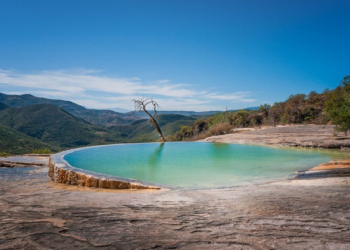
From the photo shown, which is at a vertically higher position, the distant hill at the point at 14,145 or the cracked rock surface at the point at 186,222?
the cracked rock surface at the point at 186,222

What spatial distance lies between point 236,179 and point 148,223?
3266mm

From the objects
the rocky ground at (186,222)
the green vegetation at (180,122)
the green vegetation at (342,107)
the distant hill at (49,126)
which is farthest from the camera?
the distant hill at (49,126)

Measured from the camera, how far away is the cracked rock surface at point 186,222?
5.34ft

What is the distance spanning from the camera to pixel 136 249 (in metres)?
1.54

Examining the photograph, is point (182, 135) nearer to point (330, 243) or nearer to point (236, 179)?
point (236, 179)

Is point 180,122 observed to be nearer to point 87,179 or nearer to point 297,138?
point 297,138

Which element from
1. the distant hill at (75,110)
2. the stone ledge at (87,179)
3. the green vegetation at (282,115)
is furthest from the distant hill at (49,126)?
the stone ledge at (87,179)

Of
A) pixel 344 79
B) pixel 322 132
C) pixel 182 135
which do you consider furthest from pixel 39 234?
pixel 182 135

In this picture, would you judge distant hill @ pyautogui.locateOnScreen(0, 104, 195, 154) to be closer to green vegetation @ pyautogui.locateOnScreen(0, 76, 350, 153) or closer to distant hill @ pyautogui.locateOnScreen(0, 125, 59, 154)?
green vegetation @ pyautogui.locateOnScreen(0, 76, 350, 153)

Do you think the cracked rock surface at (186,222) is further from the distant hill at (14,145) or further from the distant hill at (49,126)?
the distant hill at (49,126)

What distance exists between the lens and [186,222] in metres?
2.11

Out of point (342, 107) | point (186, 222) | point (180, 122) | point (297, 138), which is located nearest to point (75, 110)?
point (180, 122)

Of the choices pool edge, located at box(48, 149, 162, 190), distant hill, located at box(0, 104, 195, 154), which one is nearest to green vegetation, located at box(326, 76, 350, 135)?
pool edge, located at box(48, 149, 162, 190)

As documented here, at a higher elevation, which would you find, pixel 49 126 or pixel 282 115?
pixel 282 115
